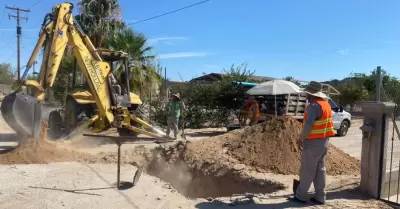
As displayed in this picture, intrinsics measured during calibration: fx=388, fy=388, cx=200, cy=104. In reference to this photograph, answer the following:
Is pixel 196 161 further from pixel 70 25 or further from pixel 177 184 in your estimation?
pixel 70 25

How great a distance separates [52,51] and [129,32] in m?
9.36

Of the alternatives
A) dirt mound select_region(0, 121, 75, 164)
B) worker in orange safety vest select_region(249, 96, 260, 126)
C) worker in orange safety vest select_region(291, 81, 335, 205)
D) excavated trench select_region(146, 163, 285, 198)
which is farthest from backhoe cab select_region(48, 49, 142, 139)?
worker in orange safety vest select_region(291, 81, 335, 205)

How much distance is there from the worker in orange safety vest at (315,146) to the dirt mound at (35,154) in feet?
19.7

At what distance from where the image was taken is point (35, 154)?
923cm

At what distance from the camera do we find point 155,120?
19.0m

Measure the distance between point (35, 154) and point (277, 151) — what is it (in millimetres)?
5752

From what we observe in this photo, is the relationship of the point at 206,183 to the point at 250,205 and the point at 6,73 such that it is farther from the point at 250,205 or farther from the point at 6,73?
the point at 6,73

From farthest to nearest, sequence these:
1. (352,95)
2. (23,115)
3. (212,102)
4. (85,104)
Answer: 1. (352,95)
2. (212,102)
3. (85,104)
4. (23,115)

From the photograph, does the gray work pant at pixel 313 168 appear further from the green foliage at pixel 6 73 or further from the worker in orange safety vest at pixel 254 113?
the green foliage at pixel 6 73

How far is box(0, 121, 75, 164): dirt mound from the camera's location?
904 cm

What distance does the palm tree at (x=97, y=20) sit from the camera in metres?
21.5

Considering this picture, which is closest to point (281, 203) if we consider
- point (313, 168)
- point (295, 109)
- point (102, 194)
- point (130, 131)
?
point (313, 168)

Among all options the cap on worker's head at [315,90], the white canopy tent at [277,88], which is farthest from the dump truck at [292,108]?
the cap on worker's head at [315,90]

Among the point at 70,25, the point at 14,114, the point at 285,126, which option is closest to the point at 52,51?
the point at 70,25
